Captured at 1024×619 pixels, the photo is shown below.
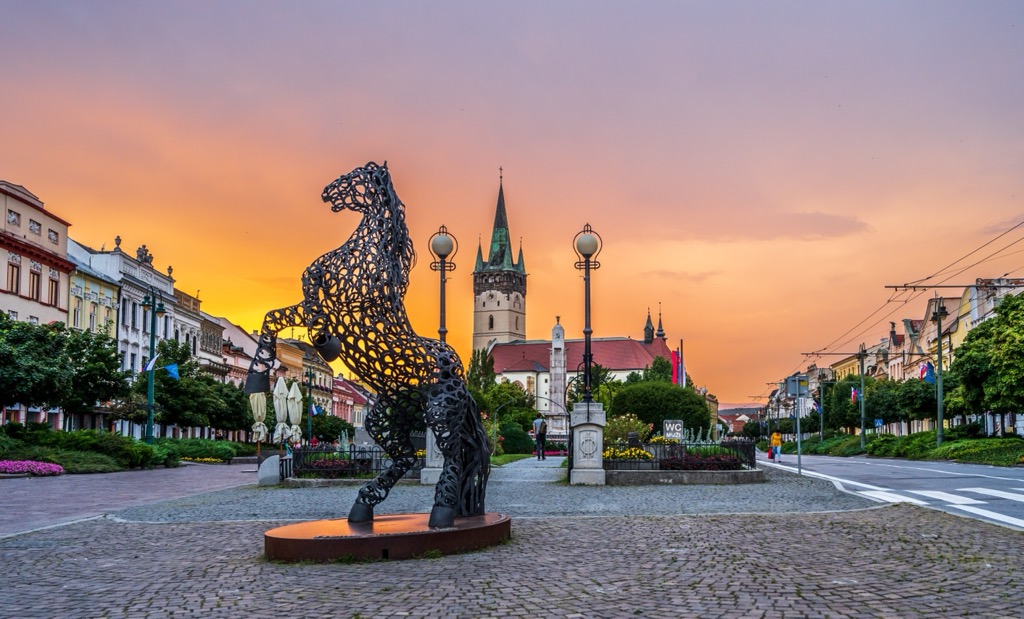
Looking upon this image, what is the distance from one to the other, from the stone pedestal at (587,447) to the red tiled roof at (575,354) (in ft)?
448

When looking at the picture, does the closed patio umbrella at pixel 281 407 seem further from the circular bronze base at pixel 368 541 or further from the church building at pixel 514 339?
the church building at pixel 514 339

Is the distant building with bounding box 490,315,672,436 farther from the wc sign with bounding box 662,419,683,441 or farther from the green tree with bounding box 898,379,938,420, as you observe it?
the wc sign with bounding box 662,419,683,441

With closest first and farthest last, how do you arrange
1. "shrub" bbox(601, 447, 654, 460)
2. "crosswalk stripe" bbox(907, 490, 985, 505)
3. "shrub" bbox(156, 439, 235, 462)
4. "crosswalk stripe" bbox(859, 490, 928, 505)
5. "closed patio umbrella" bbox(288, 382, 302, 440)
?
"crosswalk stripe" bbox(907, 490, 985, 505)
"crosswalk stripe" bbox(859, 490, 928, 505)
"shrub" bbox(601, 447, 654, 460)
"closed patio umbrella" bbox(288, 382, 302, 440)
"shrub" bbox(156, 439, 235, 462)

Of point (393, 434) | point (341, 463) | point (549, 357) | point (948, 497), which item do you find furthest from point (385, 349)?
point (549, 357)

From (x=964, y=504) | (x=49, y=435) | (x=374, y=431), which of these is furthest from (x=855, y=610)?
(x=49, y=435)

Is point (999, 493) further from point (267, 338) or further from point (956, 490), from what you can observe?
point (267, 338)

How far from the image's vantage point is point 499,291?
170 m

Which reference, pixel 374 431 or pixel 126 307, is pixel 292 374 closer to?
pixel 126 307

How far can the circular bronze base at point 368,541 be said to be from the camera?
30.4 ft

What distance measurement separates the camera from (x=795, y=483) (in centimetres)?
2262

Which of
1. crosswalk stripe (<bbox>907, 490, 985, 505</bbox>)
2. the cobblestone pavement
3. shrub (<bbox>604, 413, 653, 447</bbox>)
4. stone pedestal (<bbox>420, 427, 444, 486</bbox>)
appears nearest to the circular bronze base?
the cobblestone pavement

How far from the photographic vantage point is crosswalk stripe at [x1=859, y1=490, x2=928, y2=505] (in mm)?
16859

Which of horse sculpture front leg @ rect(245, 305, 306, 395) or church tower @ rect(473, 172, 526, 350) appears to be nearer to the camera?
horse sculpture front leg @ rect(245, 305, 306, 395)

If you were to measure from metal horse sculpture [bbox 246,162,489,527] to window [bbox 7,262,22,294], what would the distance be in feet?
147
